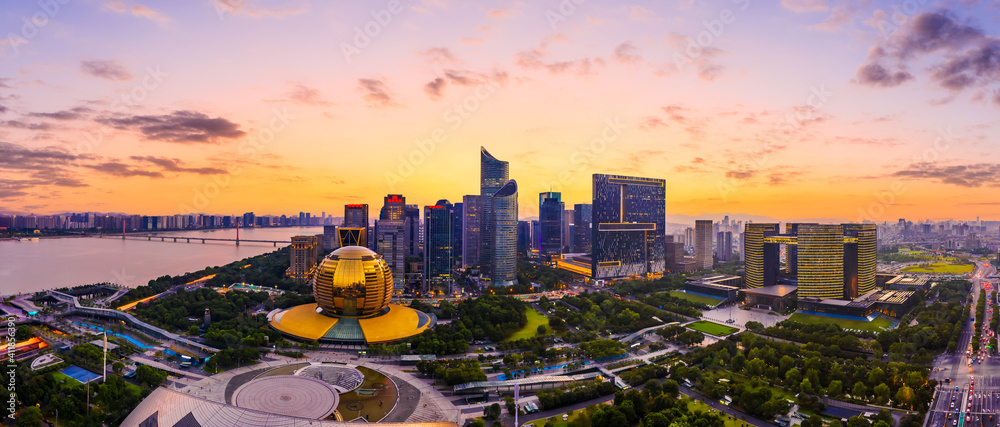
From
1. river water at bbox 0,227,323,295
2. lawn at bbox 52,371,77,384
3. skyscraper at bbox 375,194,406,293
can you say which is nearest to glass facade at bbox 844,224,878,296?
skyscraper at bbox 375,194,406,293

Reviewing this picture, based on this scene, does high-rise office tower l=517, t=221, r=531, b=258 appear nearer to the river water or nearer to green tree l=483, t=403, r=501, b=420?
the river water

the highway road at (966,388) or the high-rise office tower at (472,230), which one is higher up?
the high-rise office tower at (472,230)

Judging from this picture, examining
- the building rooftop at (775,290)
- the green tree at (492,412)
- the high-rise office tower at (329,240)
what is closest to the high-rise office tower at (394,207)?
the green tree at (492,412)

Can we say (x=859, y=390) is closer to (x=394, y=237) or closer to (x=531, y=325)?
(x=531, y=325)

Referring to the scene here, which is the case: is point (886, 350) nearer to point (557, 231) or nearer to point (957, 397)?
point (957, 397)

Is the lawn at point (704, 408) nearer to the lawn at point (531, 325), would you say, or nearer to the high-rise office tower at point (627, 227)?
the lawn at point (531, 325)
